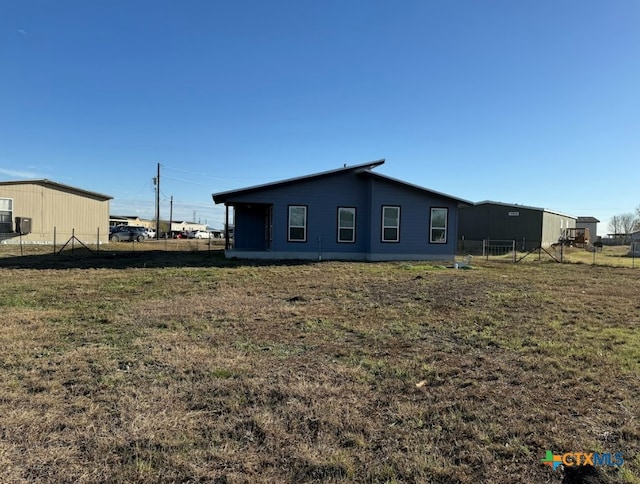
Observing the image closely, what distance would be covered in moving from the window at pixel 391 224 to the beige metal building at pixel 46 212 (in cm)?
1352

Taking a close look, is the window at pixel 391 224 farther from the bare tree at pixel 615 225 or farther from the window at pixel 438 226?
the bare tree at pixel 615 225

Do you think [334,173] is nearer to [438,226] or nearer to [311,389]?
[438,226]

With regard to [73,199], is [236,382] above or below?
below

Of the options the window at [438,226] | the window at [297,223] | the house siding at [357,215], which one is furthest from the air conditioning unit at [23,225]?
the window at [438,226]

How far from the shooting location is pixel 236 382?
3.82 metres

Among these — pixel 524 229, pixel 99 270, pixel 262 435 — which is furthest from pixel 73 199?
pixel 524 229

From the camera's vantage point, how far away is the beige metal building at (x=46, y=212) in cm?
2186

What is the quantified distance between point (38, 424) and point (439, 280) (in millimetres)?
9710

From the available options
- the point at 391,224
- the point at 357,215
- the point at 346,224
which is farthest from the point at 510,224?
the point at 346,224

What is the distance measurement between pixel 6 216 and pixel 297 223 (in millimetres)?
16461

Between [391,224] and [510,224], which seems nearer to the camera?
[391,224]

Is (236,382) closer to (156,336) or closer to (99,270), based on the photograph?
(156,336)

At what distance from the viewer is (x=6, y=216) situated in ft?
71.8

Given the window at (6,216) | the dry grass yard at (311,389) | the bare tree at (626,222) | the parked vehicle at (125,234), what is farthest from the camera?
the bare tree at (626,222)
